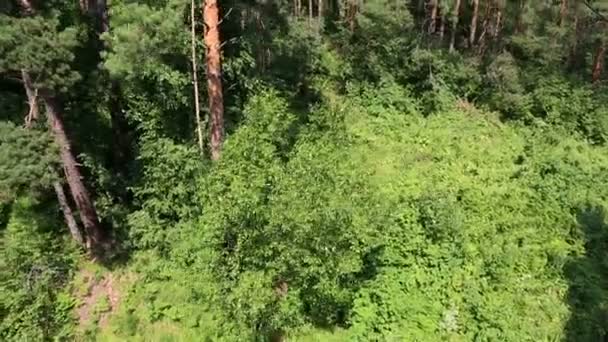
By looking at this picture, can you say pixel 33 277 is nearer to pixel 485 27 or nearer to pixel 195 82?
pixel 195 82

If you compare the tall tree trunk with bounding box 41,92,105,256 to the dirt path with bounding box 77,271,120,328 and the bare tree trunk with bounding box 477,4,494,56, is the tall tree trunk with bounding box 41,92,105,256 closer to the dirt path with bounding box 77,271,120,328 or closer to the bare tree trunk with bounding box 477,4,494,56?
the dirt path with bounding box 77,271,120,328

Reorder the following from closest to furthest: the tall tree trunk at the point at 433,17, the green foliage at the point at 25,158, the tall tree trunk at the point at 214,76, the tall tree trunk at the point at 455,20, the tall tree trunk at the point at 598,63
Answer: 1. the green foliage at the point at 25,158
2. the tall tree trunk at the point at 214,76
3. the tall tree trunk at the point at 598,63
4. the tall tree trunk at the point at 455,20
5. the tall tree trunk at the point at 433,17

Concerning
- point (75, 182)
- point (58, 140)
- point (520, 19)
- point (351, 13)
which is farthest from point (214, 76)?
point (520, 19)

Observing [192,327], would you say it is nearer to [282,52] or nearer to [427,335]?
[427,335]

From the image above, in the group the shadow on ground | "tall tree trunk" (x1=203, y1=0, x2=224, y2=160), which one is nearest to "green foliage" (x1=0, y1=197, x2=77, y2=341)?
"tall tree trunk" (x1=203, y1=0, x2=224, y2=160)

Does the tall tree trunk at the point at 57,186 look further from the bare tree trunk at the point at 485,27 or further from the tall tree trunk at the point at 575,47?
the tall tree trunk at the point at 575,47

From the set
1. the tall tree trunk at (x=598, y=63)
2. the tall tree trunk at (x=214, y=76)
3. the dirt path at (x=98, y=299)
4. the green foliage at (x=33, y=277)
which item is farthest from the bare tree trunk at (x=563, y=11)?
the green foliage at (x=33, y=277)
